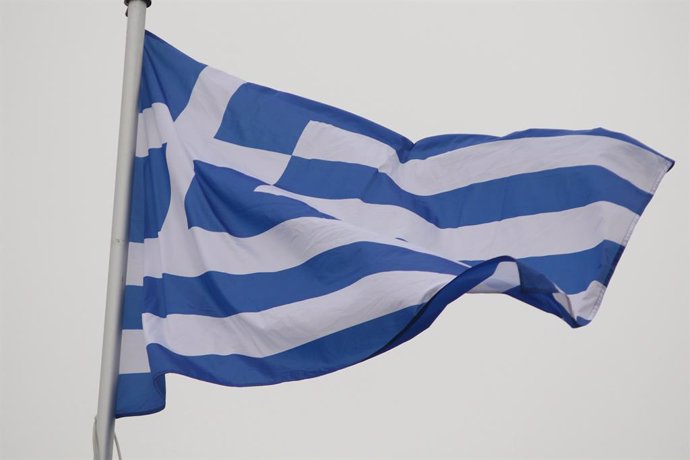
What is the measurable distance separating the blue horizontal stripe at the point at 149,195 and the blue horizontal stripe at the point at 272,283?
0.29m

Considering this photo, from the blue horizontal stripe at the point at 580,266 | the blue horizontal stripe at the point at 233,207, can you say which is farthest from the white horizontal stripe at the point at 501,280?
the blue horizontal stripe at the point at 233,207

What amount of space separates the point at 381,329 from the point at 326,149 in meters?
1.40

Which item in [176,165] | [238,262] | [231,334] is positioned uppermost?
[176,165]

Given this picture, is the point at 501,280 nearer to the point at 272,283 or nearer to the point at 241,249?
the point at 272,283

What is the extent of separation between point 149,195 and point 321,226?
87 cm

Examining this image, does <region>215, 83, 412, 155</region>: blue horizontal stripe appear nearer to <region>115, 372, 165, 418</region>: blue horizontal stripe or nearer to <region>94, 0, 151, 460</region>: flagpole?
<region>94, 0, 151, 460</region>: flagpole

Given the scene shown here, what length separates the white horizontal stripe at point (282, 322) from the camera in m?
4.28

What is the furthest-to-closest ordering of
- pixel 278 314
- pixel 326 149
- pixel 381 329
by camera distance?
pixel 326 149 → pixel 278 314 → pixel 381 329

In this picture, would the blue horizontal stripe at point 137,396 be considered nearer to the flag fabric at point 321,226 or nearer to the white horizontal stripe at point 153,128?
the flag fabric at point 321,226

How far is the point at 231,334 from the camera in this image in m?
4.52

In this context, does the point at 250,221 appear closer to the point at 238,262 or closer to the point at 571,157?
the point at 238,262

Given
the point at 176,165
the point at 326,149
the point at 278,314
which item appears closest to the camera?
the point at 278,314

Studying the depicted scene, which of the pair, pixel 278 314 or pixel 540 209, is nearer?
pixel 278 314

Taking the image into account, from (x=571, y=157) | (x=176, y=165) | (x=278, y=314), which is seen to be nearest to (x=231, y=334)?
(x=278, y=314)
